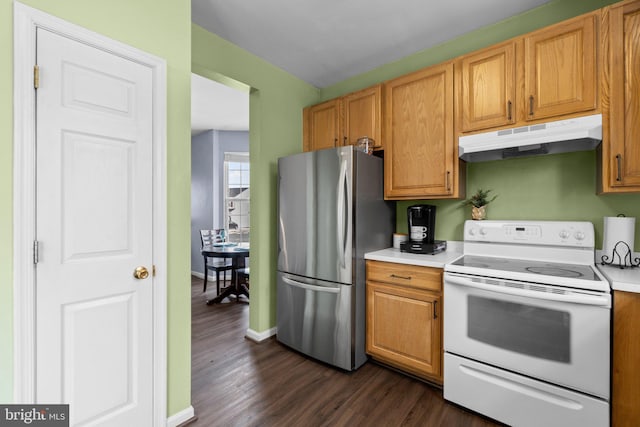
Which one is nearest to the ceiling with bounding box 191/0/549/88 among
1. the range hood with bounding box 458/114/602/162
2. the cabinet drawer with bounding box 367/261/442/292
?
the range hood with bounding box 458/114/602/162

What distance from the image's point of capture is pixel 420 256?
2.26 m

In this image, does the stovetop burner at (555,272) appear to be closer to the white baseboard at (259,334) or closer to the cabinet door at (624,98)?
the cabinet door at (624,98)

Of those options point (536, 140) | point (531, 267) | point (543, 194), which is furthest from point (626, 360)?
point (536, 140)

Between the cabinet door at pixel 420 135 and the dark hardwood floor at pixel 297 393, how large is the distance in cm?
145

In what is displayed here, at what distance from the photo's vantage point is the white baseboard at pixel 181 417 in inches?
65.2

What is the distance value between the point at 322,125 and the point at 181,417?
265cm

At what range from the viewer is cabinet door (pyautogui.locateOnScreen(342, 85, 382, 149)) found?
262 centimetres

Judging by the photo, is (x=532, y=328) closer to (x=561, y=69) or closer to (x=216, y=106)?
(x=561, y=69)

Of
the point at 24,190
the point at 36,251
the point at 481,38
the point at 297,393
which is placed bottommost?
the point at 297,393

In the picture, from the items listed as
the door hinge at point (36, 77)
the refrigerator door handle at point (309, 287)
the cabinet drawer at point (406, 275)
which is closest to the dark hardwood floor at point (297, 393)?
the refrigerator door handle at point (309, 287)

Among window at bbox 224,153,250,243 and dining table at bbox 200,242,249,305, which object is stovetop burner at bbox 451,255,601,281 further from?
window at bbox 224,153,250,243

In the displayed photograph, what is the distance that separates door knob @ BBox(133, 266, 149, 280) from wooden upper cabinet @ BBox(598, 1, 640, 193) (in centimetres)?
261

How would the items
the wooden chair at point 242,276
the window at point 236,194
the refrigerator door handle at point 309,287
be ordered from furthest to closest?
the window at point 236,194, the wooden chair at point 242,276, the refrigerator door handle at point 309,287

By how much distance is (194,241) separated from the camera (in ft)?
19.4
